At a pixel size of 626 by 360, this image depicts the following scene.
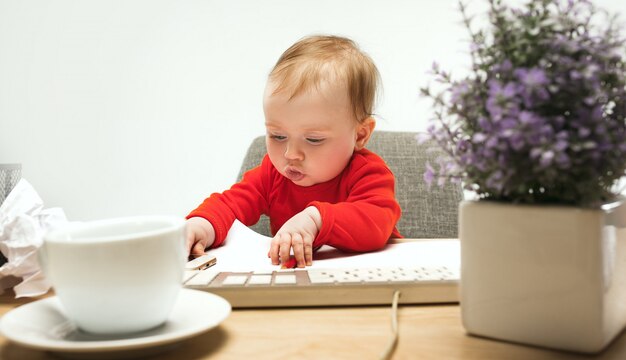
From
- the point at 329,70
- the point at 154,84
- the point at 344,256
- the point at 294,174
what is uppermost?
the point at 154,84

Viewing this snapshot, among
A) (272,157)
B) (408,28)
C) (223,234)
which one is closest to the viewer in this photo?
(223,234)

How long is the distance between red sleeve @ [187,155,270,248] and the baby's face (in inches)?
5.4

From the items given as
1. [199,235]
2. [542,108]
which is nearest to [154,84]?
[199,235]

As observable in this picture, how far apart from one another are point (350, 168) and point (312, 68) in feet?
0.72

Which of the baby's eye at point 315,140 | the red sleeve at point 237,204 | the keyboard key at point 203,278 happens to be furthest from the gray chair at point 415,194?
the keyboard key at point 203,278

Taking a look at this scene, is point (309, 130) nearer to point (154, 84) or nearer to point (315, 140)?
point (315, 140)

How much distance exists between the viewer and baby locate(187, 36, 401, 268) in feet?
2.82

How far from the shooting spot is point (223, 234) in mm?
921

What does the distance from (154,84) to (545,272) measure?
2116mm

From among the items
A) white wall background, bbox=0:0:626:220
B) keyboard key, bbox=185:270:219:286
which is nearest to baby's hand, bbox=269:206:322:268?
keyboard key, bbox=185:270:219:286

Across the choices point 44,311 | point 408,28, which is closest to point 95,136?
point 408,28

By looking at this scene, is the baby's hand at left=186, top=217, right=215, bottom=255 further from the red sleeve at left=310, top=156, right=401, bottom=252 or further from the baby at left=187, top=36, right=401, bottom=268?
the red sleeve at left=310, top=156, right=401, bottom=252

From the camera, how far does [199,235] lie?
0.85 m

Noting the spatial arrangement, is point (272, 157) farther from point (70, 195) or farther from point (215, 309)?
point (70, 195)
